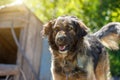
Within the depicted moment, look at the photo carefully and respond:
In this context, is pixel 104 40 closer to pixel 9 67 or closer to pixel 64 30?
pixel 64 30

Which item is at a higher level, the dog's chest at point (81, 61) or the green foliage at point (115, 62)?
the dog's chest at point (81, 61)

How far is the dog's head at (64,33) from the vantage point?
6.70 metres

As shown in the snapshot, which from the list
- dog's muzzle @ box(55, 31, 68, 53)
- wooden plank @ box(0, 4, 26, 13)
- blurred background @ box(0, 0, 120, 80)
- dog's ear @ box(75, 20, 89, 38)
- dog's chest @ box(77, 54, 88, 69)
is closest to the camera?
dog's muzzle @ box(55, 31, 68, 53)

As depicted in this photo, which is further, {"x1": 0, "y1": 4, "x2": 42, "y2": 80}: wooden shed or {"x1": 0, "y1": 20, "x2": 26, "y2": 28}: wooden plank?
{"x1": 0, "y1": 20, "x2": 26, "y2": 28}: wooden plank

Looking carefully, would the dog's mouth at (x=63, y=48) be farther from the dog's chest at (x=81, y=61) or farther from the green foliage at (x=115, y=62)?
the green foliage at (x=115, y=62)

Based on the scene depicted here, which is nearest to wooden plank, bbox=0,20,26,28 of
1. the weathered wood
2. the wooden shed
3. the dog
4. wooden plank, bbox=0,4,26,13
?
the wooden shed

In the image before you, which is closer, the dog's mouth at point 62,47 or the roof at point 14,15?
the dog's mouth at point 62,47

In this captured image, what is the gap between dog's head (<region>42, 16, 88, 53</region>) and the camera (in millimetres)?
6695

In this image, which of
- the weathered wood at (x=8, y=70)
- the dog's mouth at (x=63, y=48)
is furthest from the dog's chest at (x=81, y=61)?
the weathered wood at (x=8, y=70)

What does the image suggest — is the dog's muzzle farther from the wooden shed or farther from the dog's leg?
the wooden shed

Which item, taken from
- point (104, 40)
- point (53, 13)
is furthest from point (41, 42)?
point (53, 13)

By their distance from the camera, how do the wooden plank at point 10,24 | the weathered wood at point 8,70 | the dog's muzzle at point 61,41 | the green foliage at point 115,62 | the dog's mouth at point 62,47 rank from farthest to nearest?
the green foliage at point 115,62, the wooden plank at point 10,24, the weathered wood at point 8,70, the dog's mouth at point 62,47, the dog's muzzle at point 61,41

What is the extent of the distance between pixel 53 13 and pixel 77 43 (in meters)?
19.7

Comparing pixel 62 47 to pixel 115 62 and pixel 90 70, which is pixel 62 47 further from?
pixel 115 62
